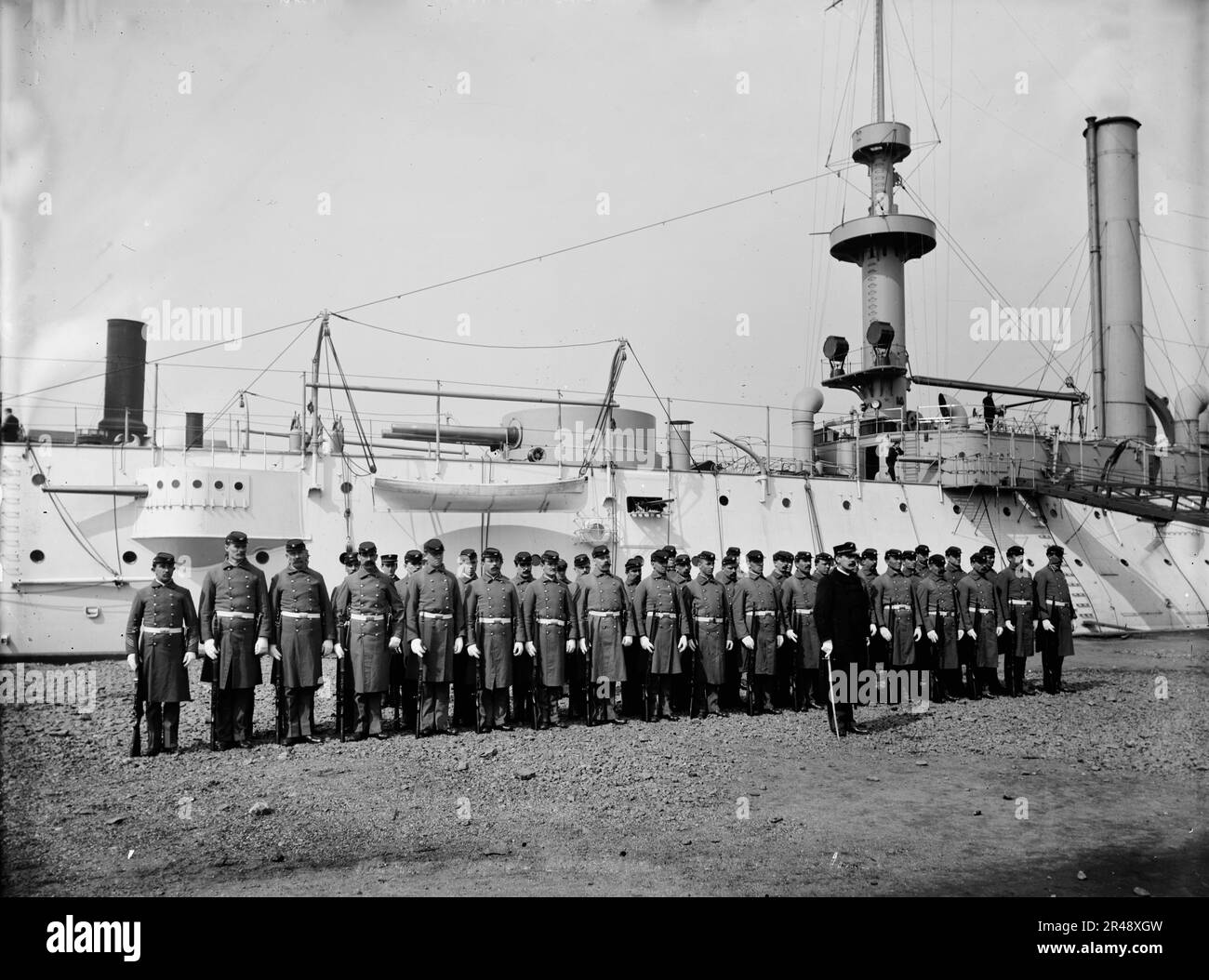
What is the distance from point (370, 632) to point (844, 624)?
4.59 metres

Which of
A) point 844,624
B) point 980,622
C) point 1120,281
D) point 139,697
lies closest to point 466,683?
point 139,697

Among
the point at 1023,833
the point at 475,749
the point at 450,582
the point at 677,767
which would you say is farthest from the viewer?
the point at 450,582

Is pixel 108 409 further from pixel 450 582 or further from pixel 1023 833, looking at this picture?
pixel 1023 833

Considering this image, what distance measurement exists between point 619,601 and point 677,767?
2.87 metres

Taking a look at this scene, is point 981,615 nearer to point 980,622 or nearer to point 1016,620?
point 980,622

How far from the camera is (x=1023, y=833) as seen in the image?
5805mm

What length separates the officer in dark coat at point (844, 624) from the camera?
905 centimetres

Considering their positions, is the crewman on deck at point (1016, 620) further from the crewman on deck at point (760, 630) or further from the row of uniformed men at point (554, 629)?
the crewman on deck at point (760, 630)

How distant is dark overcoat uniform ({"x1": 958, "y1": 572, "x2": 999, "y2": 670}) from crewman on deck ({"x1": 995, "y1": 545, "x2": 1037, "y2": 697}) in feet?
0.56

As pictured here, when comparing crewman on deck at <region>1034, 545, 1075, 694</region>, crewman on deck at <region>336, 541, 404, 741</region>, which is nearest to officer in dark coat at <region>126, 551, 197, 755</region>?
crewman on deck at <region>336, 541, 404, 741</region>

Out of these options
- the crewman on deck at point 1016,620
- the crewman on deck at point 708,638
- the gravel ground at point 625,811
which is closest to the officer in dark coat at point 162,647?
the gravel ground at point 625,811

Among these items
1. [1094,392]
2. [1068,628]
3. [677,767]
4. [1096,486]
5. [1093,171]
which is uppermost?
[1093,171]

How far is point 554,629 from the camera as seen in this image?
390 inches

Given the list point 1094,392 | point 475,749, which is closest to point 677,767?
point 475,749
